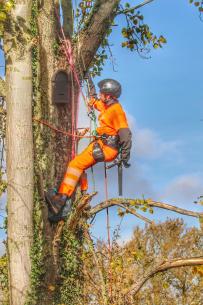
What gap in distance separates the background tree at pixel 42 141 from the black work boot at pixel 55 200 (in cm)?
17

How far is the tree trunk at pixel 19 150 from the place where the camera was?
7.23 metres

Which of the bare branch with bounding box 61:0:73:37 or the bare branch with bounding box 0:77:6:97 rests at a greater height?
the bare branch with bounding box 61:0:73:37

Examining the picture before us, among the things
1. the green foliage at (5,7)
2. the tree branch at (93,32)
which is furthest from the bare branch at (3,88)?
the tree branch at (93,32)

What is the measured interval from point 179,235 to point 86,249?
13.7 m

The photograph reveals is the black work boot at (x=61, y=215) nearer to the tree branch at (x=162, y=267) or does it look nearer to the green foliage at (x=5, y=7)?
the tree branch at (x=162, y=267)

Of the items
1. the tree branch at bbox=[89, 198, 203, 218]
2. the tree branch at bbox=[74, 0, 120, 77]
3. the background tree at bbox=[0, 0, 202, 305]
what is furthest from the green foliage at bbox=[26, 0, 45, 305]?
the tree branch at bbox=[74, 0, 120, 77]

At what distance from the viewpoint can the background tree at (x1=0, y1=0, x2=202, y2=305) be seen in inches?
288

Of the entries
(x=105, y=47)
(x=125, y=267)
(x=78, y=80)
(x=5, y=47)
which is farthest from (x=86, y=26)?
(x=125, y=267)

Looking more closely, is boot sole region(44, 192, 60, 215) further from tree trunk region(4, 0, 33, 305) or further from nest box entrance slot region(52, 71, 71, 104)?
nest box entrance slot region(52, 71, 71, 104)

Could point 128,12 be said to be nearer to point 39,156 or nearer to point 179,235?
point 39,156

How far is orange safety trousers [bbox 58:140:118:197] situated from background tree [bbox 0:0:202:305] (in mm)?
155

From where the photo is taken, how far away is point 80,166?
8.34m

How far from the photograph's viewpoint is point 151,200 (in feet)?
26.9

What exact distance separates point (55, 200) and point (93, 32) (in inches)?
101
